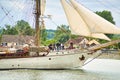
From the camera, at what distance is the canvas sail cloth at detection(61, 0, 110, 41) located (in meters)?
53.2

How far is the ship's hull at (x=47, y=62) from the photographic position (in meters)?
54.6

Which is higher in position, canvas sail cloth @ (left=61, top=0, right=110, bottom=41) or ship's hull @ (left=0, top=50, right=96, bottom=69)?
canvas sail cloth @ (left=61, top=0, right=110, bottom=41)

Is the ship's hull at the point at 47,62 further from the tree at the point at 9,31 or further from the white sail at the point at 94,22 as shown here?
the tree at the point at 9,31

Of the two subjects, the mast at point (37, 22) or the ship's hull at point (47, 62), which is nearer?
the ship's hull at point (47, 62)

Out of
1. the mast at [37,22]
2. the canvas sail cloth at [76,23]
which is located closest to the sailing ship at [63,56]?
the canvas sail cloth at [76,23]

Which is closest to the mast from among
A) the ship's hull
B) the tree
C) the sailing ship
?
the sailing ship

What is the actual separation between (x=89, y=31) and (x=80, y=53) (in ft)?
11.3

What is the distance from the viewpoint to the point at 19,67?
54969 mm

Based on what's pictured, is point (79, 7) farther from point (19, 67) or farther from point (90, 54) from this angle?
point (19, 67)

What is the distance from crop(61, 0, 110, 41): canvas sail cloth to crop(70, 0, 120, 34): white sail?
0.91 meters

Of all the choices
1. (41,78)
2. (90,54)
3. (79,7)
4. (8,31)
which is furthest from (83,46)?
(8,31)

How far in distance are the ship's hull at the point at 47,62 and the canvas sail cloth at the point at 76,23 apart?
2.48 meters

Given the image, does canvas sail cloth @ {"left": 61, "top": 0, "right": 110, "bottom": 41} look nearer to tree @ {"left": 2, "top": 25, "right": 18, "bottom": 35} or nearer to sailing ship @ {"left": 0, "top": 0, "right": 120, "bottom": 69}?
sailing ship @ {"left": 0, "top": 0, "right": 120, "bottom": 69}

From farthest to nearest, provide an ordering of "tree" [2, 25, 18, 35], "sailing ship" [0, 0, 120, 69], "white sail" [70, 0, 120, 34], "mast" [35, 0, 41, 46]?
1. "tree" [2, 25, 18, 35]
2. "mast" [35, 0, 41, 46]
3. "sailing ship" [0, 0, 120, 69]
4. "white sail" [70, 0, 120, 34]
